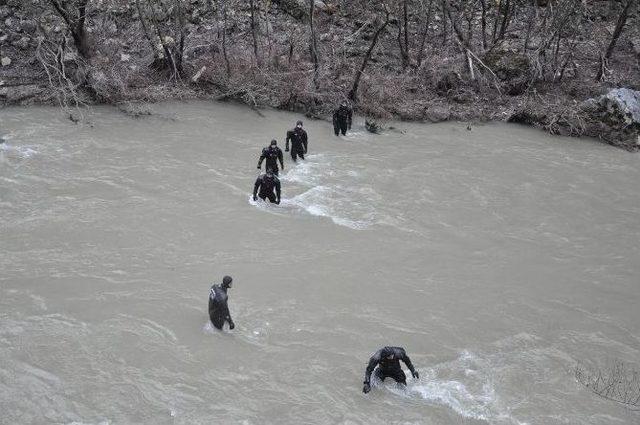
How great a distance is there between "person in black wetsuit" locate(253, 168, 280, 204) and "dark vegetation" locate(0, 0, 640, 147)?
782 centimetres

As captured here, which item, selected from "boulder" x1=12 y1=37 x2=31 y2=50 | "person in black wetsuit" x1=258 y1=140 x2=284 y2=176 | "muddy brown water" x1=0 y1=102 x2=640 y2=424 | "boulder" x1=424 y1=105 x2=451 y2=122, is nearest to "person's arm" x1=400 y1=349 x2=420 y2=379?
"muddy brown water" x1=0 y1=102 x2=640 y2=424

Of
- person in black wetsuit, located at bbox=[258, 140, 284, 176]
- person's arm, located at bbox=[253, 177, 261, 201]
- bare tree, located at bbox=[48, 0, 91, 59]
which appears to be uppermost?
bare tree, located at bbox=[48, 0, 91, 59]

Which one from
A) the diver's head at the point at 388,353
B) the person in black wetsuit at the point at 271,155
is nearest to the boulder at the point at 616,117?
the person in black wetsuit at the point at 271,155

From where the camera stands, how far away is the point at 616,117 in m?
19.8

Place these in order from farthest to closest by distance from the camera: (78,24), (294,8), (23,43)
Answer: (294,8), (23,43), (78,24)

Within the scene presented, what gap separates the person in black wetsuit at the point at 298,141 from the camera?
51.3ft

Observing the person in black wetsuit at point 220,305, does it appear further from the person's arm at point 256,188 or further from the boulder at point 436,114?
the boulder at point 436,114

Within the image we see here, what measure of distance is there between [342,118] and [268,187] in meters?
6.22

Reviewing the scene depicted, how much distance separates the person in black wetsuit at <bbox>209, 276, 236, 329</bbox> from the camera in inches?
339

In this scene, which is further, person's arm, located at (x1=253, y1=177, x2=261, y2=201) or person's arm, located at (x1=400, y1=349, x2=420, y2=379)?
person's arm, located at (x1=253, y1=177, x2=261, y2=201)

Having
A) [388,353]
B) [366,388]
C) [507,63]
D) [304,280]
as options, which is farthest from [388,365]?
[507,63]

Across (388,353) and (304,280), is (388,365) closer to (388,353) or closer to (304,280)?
(388,353)

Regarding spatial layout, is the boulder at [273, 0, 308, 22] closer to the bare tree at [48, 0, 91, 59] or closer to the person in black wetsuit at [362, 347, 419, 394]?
the bare tree at [48, 0, 91, 59]

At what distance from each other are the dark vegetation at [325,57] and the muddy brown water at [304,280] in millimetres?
3585
